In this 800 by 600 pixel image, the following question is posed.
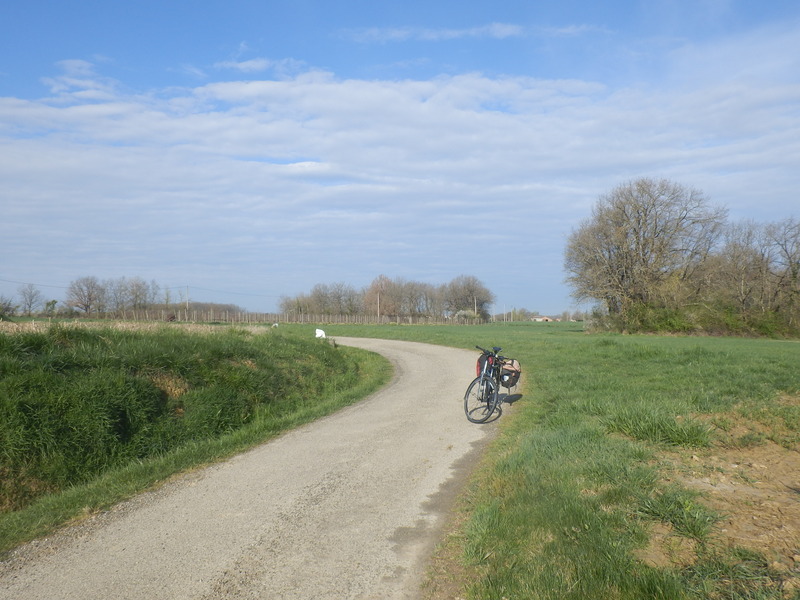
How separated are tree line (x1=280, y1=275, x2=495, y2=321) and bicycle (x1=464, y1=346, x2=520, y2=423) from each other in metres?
94.8

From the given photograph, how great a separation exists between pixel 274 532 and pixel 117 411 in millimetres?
5571

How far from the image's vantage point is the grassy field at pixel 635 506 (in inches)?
157

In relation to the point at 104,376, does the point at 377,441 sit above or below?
below

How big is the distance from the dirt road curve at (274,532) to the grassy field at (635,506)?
52 cm

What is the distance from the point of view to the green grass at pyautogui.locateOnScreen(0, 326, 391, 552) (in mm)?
7480

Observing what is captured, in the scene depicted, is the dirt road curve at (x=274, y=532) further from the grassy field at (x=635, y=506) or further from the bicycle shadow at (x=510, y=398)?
the bicycle shadow at (x=510, y=398)

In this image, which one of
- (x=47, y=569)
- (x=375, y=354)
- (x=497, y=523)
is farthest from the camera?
(x=375, y=354)

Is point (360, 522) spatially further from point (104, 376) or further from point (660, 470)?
point (104, 376)

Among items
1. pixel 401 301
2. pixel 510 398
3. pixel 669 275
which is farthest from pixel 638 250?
pixel 401 301

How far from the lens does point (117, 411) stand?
380 inches

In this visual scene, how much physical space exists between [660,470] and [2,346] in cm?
1093

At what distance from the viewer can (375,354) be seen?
85.3 ft

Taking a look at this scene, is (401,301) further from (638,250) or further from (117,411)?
(117,411)

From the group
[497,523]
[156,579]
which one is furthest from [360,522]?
[156,579]
